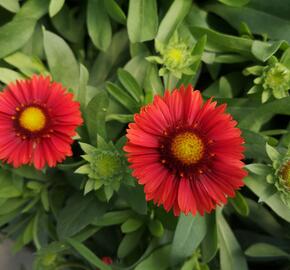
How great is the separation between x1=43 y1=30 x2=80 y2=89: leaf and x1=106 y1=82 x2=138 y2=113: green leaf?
0.37ft

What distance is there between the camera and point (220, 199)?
27.1 inches

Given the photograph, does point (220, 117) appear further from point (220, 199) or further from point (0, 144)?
point (0, 144)

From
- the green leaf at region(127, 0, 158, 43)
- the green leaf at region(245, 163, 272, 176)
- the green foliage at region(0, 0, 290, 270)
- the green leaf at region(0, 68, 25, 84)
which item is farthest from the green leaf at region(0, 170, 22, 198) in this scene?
the green leaf at region(245, 163, 272, 176)

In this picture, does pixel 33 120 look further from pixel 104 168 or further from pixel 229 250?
pixel 229 250

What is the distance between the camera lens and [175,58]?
884mm

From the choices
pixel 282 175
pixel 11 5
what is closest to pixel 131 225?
pixel 282 175

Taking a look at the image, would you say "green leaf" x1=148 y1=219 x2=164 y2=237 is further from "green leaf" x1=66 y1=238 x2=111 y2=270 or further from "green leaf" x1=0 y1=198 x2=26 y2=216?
"green leaf" x1=0 y1=198 x2=26 y2=216

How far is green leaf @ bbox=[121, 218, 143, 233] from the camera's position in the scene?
3.17 ft

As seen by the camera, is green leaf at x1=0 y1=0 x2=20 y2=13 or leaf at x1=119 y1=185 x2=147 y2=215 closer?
leaf at x1=119 y1=185 x2=147 y2=215

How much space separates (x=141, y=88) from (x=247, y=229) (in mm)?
513

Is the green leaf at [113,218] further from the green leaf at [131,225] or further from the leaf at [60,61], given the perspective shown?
the leaf at [60,61]

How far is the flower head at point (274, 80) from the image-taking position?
34.0 inches

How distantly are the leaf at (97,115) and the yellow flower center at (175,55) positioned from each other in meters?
0.18

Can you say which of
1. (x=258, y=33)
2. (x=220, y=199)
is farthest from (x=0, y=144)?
(x=258, y=33)
